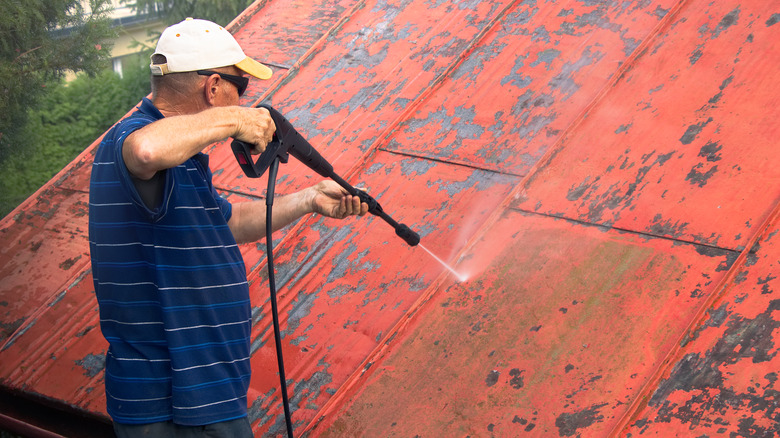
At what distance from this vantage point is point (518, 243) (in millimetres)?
2717

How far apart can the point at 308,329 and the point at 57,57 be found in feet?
8.90

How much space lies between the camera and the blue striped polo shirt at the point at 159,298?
1.98 metres

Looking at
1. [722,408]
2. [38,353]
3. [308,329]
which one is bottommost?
[38,353]

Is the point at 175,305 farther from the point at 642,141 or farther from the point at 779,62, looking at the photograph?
the point at 779,62

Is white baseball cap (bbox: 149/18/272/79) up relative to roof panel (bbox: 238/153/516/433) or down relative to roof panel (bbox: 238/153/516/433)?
up

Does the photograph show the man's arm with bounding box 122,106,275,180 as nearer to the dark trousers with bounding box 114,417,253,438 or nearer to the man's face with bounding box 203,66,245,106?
the man's face with bounding box 203,66,245,106

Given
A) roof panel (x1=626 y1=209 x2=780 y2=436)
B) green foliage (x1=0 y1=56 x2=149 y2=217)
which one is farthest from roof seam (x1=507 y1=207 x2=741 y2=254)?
green foliage (x1=0 y1=56 x2=149 y2=217)

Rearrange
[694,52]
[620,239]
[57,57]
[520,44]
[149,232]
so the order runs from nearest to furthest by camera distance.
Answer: [149,232]
[620,239]
[694,52]
[520,44]
[57,57]

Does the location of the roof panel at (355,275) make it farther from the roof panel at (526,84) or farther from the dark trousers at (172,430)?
the dark trousers at (172,430)

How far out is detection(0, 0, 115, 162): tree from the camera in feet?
12.9

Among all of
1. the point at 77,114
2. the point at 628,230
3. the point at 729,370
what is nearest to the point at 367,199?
the point at 628,230

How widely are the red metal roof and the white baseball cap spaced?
117 cm

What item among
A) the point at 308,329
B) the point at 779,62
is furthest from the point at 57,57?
the point at 779,62

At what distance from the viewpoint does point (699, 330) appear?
220 cm
